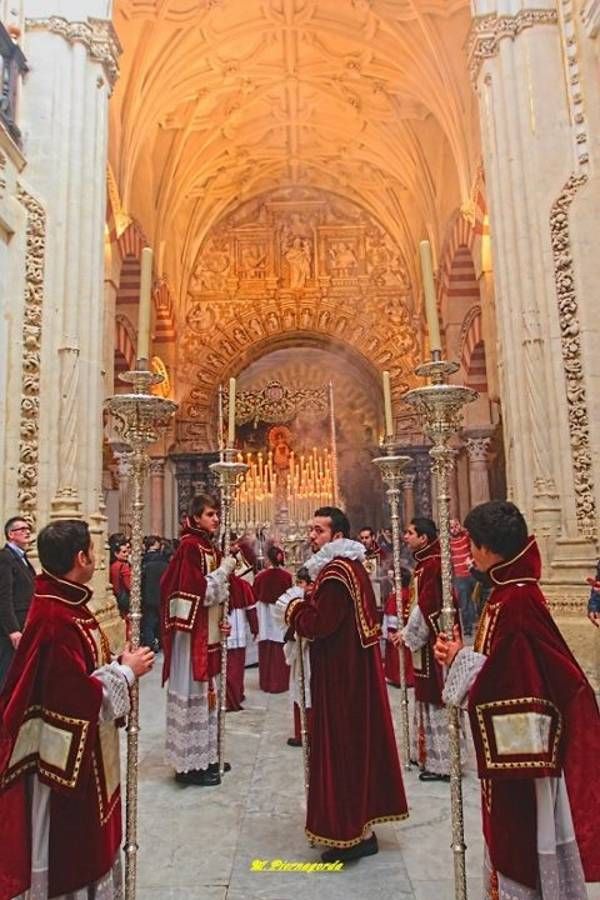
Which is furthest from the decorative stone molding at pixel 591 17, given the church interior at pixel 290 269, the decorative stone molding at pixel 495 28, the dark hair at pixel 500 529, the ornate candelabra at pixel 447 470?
the dark hair at pixel 500 529

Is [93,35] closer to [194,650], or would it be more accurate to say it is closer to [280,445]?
[194,650]

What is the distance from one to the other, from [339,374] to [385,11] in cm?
737

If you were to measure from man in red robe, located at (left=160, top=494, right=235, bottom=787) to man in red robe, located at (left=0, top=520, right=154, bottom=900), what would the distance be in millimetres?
1870

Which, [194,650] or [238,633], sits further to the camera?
[238,633]

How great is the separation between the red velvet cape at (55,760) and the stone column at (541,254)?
4.69 m

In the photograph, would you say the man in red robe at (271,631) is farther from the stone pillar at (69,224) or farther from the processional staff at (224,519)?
the processional staff at (224,519)

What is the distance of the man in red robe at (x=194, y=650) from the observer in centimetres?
372

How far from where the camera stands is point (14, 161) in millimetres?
5918

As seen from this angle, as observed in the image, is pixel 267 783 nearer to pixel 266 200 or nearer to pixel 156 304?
pixel 156 304

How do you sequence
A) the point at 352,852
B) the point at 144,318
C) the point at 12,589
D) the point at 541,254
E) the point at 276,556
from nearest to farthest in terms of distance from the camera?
the point at 144,318 < the point at 352,852 < the point at 12,589 < the point at 541,254 < the point at 276,556

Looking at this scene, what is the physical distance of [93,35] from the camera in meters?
6.60

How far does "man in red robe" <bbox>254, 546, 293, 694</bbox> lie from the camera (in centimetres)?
621

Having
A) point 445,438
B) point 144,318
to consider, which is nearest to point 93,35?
point 144,318

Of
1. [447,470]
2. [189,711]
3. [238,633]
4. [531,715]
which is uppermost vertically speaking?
[447,470]
